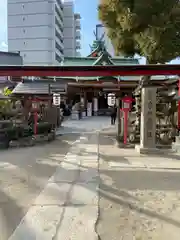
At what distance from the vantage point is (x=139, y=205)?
509 centimetres

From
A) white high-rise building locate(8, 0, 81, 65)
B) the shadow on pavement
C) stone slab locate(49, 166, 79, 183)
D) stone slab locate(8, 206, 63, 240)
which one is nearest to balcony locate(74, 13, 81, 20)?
white high-rise building locate(8, 0, 81, 65)

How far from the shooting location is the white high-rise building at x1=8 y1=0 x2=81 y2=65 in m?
77.5

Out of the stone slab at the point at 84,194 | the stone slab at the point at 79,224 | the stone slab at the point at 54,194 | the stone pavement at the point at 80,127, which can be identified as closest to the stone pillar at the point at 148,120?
the stone slab at the point at 84,194

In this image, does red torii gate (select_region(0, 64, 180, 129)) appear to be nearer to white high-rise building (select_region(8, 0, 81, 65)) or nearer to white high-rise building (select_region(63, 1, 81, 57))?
white high-rise building (select_region(8, 0, 81, 65))

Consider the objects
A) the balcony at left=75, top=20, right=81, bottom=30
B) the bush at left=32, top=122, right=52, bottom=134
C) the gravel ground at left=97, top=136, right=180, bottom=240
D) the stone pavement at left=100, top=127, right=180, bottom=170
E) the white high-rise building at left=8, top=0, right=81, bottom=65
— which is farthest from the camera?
the balcony at left=75, top=20, right=81, bottom=30

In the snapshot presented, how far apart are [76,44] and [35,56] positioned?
1138 inches

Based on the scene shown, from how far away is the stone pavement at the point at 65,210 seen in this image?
4004mm

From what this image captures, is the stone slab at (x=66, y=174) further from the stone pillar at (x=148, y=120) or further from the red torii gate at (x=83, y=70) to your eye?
the red torii gate at (x=83, y=70)

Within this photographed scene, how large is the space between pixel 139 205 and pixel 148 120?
580 centimetres

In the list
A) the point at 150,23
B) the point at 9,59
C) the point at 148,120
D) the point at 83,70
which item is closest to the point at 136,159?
the point at 148,120

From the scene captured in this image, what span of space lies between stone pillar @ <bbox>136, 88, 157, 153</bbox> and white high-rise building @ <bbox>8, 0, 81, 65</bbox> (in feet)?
227

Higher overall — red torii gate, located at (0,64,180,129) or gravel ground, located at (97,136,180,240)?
red torii gate, located at (0,64,180,129)

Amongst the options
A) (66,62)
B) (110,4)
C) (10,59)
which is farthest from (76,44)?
(110,4)

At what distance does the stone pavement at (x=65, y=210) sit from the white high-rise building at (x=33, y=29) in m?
72.7
